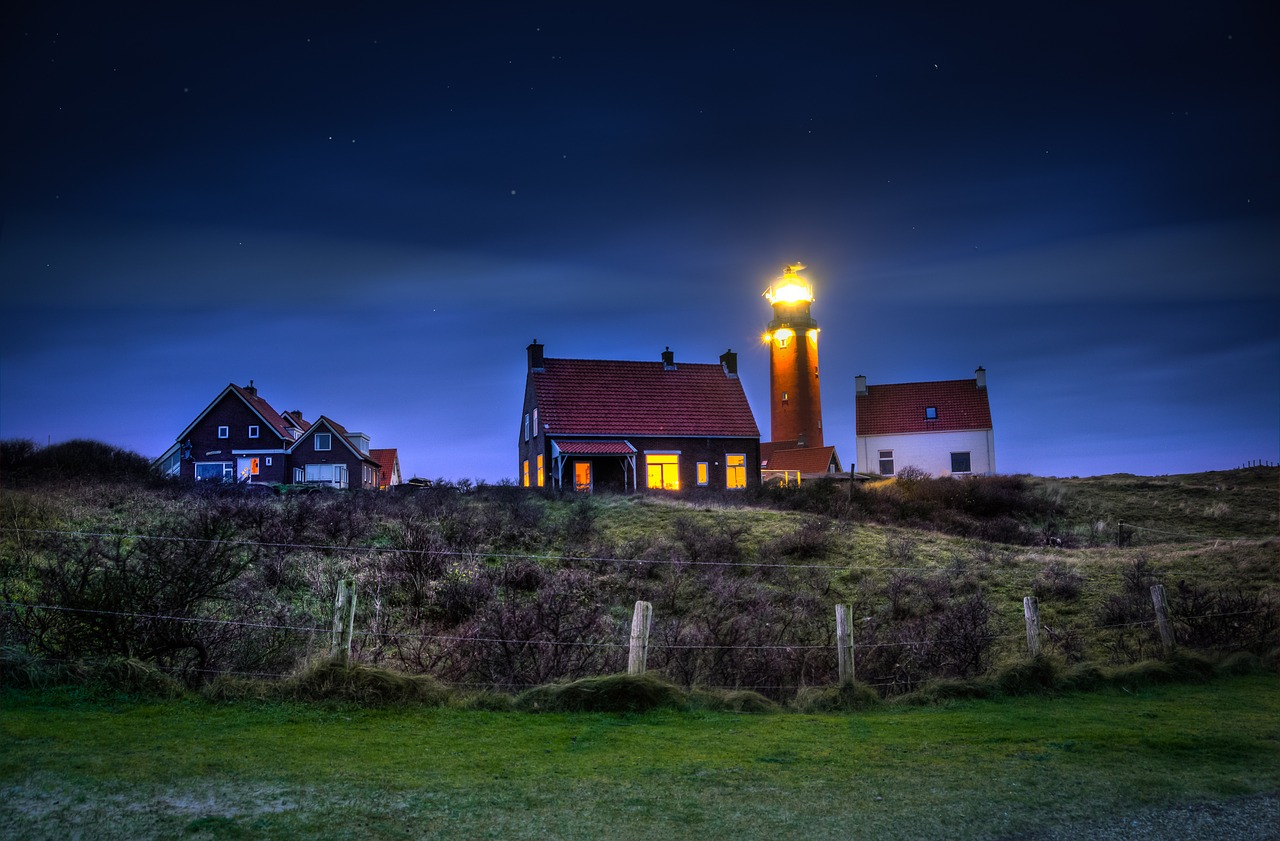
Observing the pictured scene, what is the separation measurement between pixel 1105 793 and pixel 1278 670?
768 cm

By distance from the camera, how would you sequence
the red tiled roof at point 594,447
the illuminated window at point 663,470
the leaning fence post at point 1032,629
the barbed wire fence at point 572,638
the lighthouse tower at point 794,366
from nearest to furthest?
the barbed wire fence at point 572,638 < the leaning fence post at point 1032,629 < the red tiled roof at point 594,447 < the illuminated window at point 663,470 < the lighthouse tower at point 794,366

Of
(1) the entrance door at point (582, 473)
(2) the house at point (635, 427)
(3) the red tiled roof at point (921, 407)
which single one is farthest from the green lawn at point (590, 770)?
(3) the red tiled roof at point (921, 407)

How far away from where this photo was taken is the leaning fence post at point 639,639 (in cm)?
991

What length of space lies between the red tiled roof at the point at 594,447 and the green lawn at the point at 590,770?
27.8 meters

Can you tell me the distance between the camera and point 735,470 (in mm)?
40375

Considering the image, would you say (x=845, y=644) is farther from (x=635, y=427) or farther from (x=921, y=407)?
(x=921, y=407)

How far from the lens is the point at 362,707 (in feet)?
29.5

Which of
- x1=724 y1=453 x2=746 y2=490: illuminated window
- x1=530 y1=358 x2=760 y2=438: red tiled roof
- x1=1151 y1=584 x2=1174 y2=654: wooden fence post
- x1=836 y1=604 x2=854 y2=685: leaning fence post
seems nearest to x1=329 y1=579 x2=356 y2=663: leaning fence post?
x1=836 y1=604 x2=854 y2=685: leaning fence post

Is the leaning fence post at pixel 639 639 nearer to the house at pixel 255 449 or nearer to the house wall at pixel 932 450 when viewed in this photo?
the house at pixel 255 449

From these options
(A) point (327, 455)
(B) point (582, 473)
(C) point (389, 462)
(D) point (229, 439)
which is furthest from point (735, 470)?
(C) point (389, 462)

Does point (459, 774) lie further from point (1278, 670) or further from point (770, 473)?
point (770, 473)

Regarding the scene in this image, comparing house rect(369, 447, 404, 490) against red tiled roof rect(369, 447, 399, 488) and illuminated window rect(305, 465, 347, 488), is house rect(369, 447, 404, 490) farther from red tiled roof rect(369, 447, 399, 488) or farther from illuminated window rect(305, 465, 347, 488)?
illuminated window rect(305, 465, 347, 488)

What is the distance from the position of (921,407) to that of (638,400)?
768 inches

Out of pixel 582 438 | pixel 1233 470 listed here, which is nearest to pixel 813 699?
pixel 582 438
